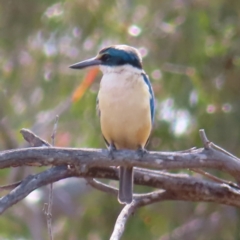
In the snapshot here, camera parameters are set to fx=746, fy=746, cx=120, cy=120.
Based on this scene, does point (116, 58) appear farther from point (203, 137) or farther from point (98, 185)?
point (203, 137)

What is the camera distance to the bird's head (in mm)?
4254

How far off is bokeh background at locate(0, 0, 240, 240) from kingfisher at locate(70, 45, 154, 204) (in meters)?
1.72

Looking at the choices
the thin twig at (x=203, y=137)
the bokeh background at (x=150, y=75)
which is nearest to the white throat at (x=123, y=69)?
the thin twig at (x=203, y=137)

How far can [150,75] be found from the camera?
663 centimetres

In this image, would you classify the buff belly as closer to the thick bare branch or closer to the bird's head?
the bird's head

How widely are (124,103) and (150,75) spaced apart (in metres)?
2.65

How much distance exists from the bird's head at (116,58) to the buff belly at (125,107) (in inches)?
5.3

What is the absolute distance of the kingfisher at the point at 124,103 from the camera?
158 inches

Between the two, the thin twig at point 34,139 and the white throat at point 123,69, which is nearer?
the thin twig at point 34,139

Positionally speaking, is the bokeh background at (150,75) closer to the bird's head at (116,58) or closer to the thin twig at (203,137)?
the bird's head at (116,58)

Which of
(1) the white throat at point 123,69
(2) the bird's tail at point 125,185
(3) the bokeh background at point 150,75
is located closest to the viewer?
(2) the bird's tail at point 125,185

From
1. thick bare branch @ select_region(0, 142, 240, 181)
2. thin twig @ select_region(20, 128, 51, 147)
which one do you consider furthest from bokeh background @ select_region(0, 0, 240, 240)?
thin twig @ select_region(20, 128, 51, 147)

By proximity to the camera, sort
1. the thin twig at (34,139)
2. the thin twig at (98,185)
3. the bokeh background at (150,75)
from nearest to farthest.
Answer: the thin twig at (34,139) < the thin twig at (98,185) < the bokeh background at (150,75)

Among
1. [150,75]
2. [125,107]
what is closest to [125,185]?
[125,107]
